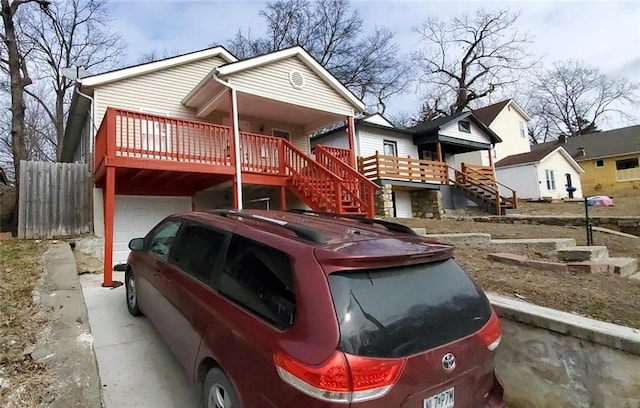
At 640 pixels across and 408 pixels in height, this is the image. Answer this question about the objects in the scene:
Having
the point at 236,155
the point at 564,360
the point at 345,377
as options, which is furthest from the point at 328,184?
the point at 345,377

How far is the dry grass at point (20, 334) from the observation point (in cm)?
241

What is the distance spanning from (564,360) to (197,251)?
2947mm

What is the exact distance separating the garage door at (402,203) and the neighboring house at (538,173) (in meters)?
10.1

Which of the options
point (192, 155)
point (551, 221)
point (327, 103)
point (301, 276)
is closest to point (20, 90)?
point (192, 155)

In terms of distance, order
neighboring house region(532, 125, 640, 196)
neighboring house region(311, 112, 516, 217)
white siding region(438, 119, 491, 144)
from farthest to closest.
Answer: neighboring house region(532, 125, 640, 196), white siding region(438, 119, 491, 144), neighboring house region(311, 112, 516, 217)

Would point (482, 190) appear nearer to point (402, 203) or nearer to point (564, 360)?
point (402, 203)

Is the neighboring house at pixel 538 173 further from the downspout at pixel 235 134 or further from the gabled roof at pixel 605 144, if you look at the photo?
the downspout at pixel 235 134

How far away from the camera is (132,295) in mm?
4723

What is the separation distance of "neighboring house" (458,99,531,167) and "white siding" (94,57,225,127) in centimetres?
2274

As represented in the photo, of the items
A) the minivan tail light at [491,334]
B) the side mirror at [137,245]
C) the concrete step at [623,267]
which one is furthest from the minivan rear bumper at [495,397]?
the concrete step at [623,267]

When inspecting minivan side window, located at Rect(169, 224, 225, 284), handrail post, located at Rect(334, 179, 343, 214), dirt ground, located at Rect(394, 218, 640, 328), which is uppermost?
handrail post, located at Rect(334, 179, 343, 214)

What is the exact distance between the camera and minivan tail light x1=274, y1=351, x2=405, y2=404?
1.69m

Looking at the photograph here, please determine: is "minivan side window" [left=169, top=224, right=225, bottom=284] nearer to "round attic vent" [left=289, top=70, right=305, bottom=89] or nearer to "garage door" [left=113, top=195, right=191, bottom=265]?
"garage door" [left=113, top=195, right=191, bottom=265]

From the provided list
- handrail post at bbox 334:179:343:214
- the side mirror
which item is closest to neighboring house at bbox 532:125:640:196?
handrail post at bbox 334:179:343:214
